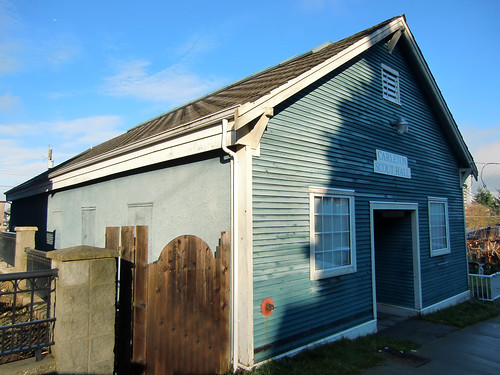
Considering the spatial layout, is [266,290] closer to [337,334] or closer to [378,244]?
[337,334]

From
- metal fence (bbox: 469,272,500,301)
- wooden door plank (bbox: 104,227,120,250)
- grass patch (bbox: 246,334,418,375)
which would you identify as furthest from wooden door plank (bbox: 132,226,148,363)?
metal fence (bbox: 469,272,500,301)

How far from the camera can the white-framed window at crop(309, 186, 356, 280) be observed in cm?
590

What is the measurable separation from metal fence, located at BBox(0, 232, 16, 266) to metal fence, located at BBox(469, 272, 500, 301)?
1333 centimetres

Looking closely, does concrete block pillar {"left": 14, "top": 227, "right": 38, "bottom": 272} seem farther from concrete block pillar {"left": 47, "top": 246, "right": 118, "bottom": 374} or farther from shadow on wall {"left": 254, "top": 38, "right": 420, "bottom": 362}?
shadow on wall {"left": 254, "top": 38, "right": 420, "bottom": 362}

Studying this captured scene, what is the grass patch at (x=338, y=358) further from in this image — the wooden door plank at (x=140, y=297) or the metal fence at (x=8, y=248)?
the metal fence at (x=8, y=248)

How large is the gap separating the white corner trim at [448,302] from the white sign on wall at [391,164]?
3.32 m

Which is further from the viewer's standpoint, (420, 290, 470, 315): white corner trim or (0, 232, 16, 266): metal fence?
(0, 232, 16, 266): metal fence

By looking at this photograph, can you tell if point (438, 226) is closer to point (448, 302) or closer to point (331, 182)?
point (448, 302)

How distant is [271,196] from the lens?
17.2 ft

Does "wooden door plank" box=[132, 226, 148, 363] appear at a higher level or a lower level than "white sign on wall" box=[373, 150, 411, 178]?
lower

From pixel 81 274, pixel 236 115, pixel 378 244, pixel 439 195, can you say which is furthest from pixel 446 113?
pixel 81 274

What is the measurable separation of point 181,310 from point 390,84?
724 cm

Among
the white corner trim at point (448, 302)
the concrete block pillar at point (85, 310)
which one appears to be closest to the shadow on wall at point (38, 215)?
the concrete block pillar at point (85, 310)

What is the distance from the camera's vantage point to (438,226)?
957 cm
